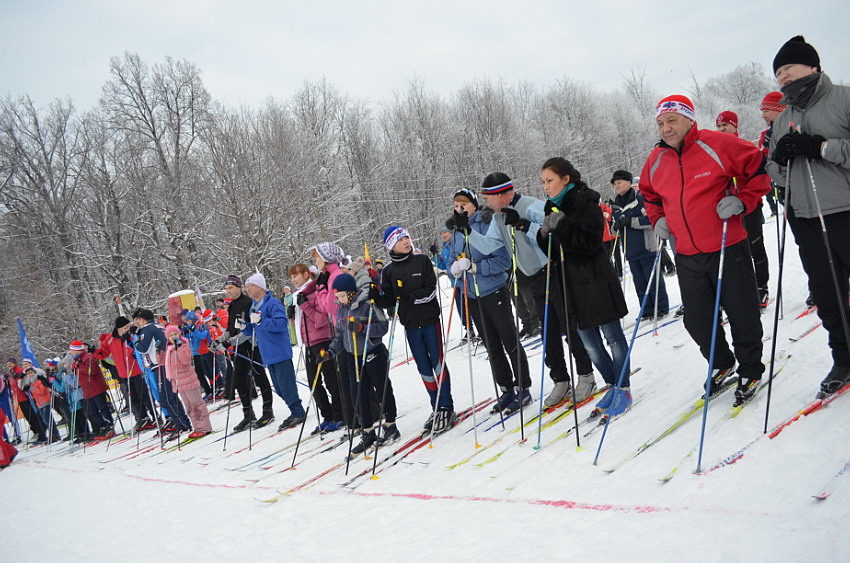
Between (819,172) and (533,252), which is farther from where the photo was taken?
(533,252)

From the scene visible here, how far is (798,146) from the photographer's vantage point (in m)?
3.05

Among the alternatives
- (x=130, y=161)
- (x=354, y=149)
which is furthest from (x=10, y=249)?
(x=354, y=149)

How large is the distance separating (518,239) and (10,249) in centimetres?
3130

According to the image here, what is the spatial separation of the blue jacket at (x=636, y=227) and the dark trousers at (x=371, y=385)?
3777 mm

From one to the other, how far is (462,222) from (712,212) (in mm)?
2084

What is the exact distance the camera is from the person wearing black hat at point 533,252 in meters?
4.79

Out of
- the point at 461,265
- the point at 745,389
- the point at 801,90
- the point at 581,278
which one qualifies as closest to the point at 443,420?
the point at 461,265

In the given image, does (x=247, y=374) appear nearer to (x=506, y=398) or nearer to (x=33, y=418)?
(x=506, y=398)

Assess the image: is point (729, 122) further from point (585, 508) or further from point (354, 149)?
point (354, 149)

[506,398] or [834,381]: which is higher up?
[834,381]

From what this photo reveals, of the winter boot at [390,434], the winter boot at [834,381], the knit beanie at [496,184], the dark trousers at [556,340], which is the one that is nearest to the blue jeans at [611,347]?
the dark trousers at [556,340]

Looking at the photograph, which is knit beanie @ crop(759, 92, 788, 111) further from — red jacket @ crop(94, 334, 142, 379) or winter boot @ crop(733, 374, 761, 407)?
red jacket @ crop(94, 334, 142, 379)

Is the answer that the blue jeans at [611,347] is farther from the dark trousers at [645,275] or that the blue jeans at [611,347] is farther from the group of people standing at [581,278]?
the dark trousers at [645,275]

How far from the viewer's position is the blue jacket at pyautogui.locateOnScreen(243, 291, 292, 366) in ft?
24.3
